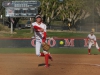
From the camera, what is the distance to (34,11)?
3850 cm

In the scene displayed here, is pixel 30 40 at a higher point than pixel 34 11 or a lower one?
lower

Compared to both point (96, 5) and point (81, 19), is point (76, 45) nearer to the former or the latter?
point (96, 5)

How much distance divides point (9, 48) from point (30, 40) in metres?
2.26

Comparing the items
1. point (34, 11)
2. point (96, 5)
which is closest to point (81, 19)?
point (96, 5)

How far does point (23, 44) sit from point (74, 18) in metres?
40.6

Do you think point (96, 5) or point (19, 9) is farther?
point (96, 5)

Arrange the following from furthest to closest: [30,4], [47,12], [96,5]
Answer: [47,12] → [96,5] → [30,4]

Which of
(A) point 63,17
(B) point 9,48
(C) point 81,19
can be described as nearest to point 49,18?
(A) point 63,17

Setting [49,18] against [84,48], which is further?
[49,18]

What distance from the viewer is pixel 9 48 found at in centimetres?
3044

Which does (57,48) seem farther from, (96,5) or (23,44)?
(96,5)

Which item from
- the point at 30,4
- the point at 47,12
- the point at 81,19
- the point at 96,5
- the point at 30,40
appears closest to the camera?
the point at 30,40

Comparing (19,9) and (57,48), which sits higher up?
(19,9)

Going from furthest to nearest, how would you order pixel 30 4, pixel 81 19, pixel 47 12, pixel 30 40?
pixel 81 19
pixel 47 12
pixel 30 4
pixel 30 40
